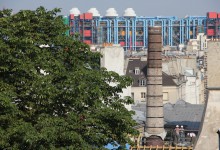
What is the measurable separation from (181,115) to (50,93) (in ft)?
113

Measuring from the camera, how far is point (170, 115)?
53969 mm

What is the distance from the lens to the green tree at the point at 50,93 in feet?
63.6

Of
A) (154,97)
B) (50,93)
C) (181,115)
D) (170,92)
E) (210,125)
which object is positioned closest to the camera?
(50,93)

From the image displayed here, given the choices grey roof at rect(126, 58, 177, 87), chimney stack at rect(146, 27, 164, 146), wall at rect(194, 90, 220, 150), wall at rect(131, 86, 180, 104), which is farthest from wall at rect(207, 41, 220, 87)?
wall at rect(131, 86, 180, 104)

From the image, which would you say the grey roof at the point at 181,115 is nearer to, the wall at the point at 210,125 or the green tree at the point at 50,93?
the wall at the point at 210,125

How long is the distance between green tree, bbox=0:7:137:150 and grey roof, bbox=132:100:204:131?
27590 mm

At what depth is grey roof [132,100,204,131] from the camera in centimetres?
5022

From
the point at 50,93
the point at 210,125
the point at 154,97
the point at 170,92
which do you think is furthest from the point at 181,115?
the point at 50,93

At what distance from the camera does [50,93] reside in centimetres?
1969

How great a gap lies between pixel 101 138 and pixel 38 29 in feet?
10.0

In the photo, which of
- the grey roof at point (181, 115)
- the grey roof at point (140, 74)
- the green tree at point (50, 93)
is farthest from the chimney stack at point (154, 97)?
the grey roof at point (140, 74)

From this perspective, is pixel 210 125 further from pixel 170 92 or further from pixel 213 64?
pixel 170 92

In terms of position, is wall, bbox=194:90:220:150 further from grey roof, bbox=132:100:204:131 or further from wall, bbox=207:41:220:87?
grey roof, bbox=132:100:204:131

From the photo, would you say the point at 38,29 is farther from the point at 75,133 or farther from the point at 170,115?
the point at 170,115
